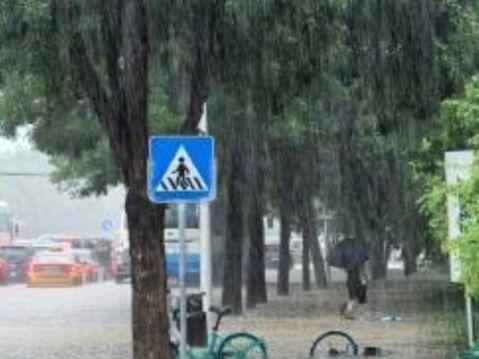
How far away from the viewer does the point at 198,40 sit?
14078 mm

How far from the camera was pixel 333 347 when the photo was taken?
19.0 m

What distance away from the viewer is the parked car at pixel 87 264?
5346 cm

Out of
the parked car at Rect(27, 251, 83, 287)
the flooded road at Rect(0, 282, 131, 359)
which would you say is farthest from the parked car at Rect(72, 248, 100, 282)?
the flooded road at Rect(0, 282, 131, 359)

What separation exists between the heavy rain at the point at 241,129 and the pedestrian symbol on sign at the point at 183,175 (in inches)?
0.6

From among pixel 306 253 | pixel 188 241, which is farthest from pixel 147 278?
pixel 306 253

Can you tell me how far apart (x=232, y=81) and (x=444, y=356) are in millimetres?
4853

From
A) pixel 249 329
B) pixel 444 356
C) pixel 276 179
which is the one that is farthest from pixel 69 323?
pixel 444 356

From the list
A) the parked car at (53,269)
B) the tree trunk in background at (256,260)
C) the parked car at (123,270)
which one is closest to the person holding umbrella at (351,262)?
the tree trunk in background at (256,260)

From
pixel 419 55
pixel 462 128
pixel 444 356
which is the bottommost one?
pixel 444 356

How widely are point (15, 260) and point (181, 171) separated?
144ft

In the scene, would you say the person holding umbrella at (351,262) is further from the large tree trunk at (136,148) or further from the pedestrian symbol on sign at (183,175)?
the pedestrian symbol on sign at (183,175)

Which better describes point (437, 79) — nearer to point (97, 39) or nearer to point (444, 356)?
point (444, 356)

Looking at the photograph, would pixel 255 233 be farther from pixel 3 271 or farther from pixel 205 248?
pixel 3 271

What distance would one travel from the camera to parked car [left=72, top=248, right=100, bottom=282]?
175 ft
